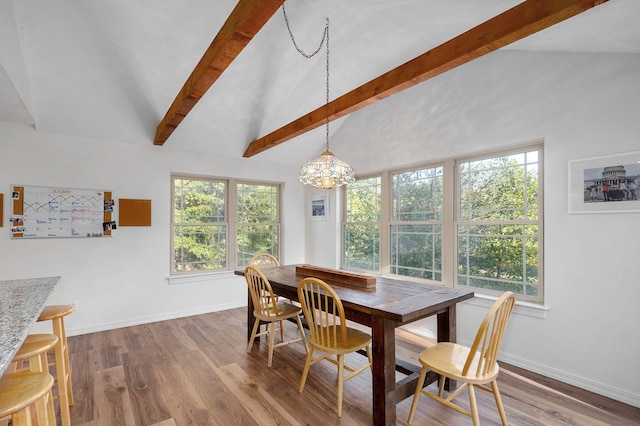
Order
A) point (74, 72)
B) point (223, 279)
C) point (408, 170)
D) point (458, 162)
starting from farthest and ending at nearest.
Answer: point (223, 279) < point (408, 170) < point (458, 162) < point (74, 72)

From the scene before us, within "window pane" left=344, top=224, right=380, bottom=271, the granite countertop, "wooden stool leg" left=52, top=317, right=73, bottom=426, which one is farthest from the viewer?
"window pane" left=344, top=224, right=380, bottom=271

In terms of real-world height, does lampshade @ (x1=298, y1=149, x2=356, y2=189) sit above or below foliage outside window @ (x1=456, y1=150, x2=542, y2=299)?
above

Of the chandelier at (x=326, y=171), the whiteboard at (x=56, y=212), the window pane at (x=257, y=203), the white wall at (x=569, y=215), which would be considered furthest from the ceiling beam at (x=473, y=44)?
the whiteboard at (x=56, y=212)

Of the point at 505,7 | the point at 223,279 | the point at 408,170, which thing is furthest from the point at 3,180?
the point at 505,7

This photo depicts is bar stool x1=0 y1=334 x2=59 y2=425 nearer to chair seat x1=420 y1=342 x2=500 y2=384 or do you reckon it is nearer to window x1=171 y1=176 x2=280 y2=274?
chair seat x1=420 y1=342 x2=500 y2=384

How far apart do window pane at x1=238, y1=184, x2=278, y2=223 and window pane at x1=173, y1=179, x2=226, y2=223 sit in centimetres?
30

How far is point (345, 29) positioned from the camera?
3111mm

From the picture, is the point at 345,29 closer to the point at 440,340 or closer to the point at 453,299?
the point at 453,299

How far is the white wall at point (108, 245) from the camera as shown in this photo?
3.37m

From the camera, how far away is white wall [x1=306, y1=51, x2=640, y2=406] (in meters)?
2.27

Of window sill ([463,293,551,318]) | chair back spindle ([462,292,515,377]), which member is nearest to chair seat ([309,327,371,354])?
chair back spindle ([462,292,515,377])

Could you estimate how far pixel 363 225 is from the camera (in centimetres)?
456

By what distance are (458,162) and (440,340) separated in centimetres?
190

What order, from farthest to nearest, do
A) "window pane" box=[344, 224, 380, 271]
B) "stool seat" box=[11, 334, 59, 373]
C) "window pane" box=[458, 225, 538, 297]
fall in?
"window pane" box=[344, 224, 380, 271], "window pane" box=[458, 225, 538, 297], "stool seat" box=[11, 334, 59, 373]
